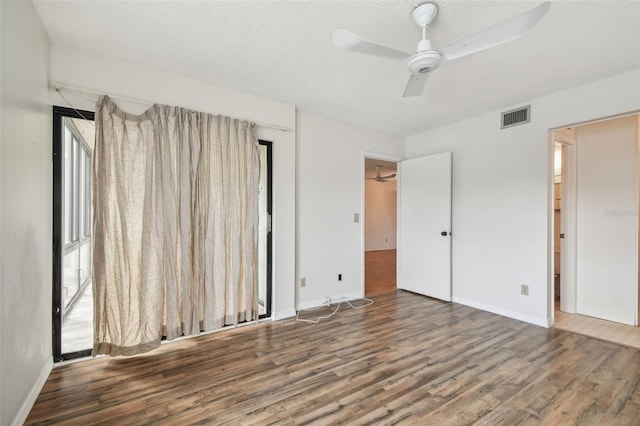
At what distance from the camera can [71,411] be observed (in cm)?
175

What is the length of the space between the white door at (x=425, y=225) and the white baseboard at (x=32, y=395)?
4.13 metres

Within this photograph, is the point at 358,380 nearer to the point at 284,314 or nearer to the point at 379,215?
the point at 284,314

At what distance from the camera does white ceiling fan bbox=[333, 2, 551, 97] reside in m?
1.47

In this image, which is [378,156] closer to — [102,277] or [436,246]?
[436,246]

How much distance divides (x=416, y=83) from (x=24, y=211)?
8.45 feet

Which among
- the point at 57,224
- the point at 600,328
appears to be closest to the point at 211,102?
the point at 57,224

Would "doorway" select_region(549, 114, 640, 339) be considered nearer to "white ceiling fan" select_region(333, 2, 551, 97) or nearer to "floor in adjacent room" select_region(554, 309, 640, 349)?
"floor in adjacent room" select_region(554, 309, 640, 349)

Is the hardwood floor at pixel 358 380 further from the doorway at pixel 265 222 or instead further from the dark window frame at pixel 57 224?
the doorway at pixel 265 222

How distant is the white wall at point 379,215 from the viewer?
8.85 m

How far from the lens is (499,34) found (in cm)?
153

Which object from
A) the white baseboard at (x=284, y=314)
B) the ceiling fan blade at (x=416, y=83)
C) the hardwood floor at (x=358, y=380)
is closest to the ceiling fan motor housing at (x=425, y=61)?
the ceiling fan blade at (x=416, y=83)

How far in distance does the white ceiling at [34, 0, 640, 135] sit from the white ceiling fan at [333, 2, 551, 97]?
0.10 metres

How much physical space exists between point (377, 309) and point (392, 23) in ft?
9.96

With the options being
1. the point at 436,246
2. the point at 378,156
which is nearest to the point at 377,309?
the point at 436,246
